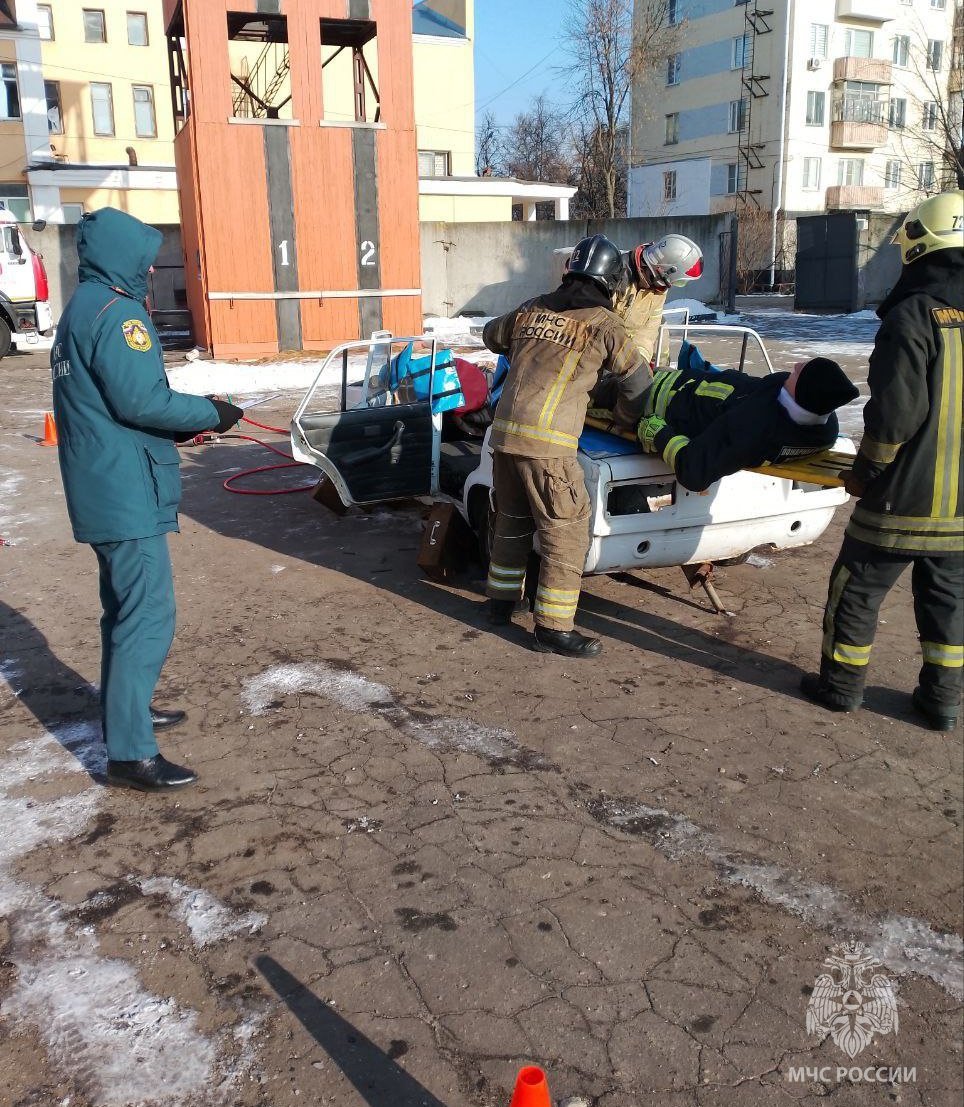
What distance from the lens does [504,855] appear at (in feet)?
10.5

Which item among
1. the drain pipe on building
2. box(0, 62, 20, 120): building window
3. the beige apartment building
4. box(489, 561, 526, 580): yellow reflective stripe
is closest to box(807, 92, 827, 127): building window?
the drain pipe on building

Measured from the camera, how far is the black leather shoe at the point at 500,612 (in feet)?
17.3

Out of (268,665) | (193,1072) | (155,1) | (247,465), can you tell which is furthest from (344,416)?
(155,1)

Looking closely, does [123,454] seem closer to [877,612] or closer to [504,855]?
[504,855]

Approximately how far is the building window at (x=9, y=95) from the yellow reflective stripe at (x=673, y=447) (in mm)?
36855

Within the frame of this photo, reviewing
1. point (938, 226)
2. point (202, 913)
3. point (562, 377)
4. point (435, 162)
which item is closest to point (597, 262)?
point (562, 377)

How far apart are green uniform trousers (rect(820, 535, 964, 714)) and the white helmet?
7.05 ft

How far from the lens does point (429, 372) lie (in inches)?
268

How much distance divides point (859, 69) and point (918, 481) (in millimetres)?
47953

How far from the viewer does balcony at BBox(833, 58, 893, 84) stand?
4372cm

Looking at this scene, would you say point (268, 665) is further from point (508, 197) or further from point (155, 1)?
point (155, 1)

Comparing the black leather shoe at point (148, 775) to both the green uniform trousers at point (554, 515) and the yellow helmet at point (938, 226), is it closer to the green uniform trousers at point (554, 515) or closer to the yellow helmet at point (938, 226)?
the green uniform trousers at point (554, 515)

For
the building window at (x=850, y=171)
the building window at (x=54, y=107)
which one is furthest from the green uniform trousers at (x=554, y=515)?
the building window at (x=850, y=171)

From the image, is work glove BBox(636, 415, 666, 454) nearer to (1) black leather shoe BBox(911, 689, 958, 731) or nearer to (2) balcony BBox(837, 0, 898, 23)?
(1) black leather shoe BBox(911, 689, 958, 731)
